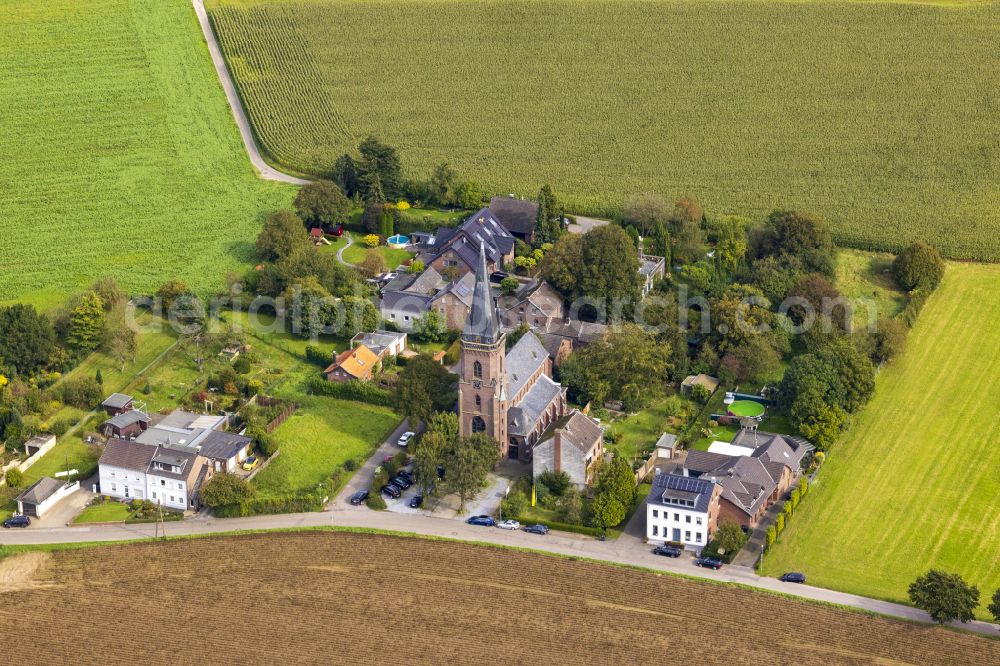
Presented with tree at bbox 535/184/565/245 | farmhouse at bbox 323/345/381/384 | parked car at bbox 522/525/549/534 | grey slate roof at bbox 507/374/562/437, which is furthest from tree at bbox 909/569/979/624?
tree at bbox 535/184/565/245

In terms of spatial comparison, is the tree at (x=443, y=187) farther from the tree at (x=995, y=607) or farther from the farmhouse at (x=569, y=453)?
the tree at (x=995, y=607)

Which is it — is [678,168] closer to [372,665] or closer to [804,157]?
[804,157]

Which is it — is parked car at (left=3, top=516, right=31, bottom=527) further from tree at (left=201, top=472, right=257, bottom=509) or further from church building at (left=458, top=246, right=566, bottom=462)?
church building at (left=458, top=246, right=566, bottom=462)

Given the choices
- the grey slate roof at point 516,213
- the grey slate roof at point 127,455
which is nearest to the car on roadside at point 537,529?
the grey slate roof at point 127,455

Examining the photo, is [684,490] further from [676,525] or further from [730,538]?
[730,538]

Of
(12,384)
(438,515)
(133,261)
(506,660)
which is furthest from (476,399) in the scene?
(133,261)
